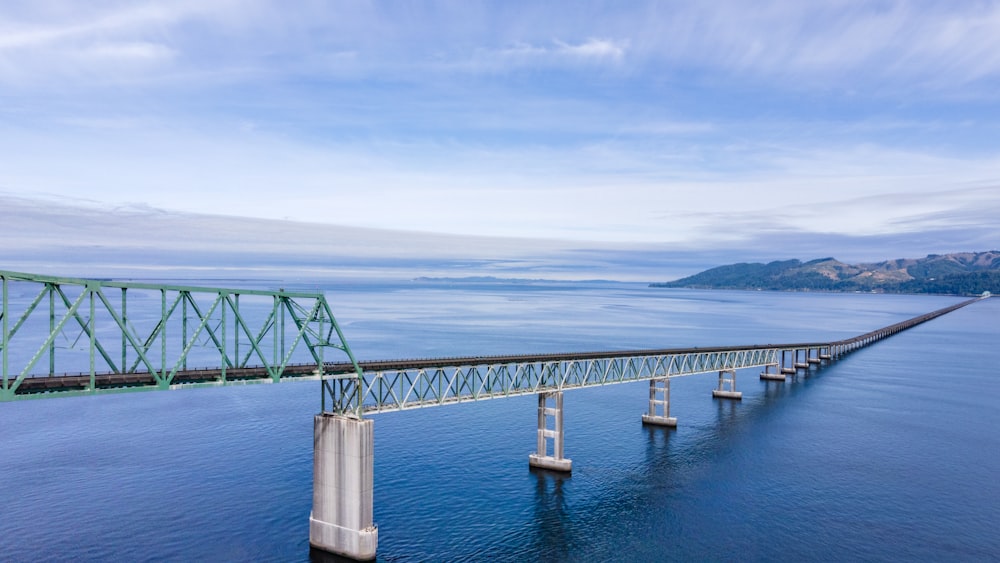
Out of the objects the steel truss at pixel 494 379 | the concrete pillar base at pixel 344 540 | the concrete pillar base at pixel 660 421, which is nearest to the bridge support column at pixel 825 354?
the steel truss at pixel 494 379

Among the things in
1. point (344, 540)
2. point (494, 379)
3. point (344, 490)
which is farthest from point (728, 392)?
point (344, 490)

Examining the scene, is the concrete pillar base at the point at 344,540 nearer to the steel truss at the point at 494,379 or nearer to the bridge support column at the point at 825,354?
the steel truss at the point at 494,379

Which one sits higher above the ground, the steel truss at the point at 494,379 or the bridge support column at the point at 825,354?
the steel truss at the point at 494,379

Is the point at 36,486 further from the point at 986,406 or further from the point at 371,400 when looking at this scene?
the point at 986,406

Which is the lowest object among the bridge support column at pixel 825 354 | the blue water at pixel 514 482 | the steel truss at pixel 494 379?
the blue water at pixel 514 482

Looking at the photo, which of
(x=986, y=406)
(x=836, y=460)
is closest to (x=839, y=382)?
(x=986, y=406)

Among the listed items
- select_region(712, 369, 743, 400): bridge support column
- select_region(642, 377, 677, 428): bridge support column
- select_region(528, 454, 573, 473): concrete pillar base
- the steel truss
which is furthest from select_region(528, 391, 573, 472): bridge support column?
select_region(712, 369, 743, 400): bridge support column
